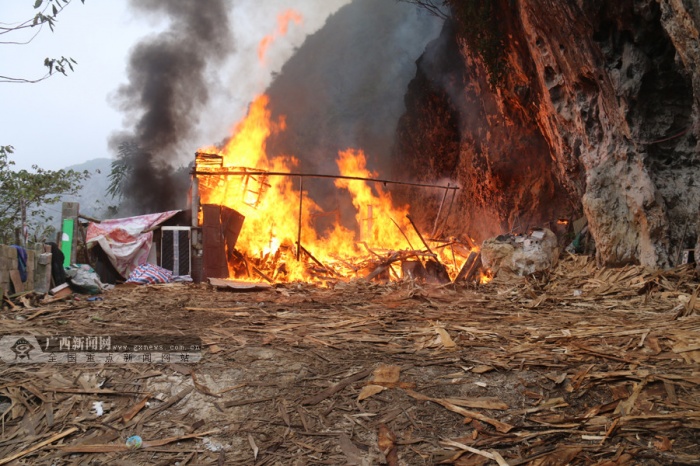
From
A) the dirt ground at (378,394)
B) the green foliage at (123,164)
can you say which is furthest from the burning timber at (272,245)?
the green foliage at (123,164)

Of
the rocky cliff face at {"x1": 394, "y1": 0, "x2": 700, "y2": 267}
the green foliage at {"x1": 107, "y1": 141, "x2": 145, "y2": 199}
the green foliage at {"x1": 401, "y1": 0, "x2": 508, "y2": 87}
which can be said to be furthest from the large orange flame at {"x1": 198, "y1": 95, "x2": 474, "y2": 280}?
the green foliage at {"x1": 107, "y1": 141, "x2": 145, "y2": 199}

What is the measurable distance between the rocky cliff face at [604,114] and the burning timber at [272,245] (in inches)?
140

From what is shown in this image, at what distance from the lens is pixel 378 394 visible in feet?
14.1

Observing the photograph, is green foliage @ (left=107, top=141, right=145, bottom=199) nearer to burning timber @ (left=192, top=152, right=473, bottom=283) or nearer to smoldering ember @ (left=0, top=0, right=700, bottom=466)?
smoldering ember @ (left=0, top=0, right=700, bottom=466)

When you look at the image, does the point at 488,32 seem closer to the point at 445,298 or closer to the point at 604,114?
the point at 604,114

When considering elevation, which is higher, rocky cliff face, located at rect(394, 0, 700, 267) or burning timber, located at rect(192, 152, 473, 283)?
rocky cliff face, located at rect(394, 0, 700, 267)

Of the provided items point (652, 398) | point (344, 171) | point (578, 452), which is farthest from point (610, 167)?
point (344, 171)

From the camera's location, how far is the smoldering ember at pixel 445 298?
3768 mm

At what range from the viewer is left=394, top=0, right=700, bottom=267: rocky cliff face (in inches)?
372

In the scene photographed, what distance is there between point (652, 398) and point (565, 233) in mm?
11302

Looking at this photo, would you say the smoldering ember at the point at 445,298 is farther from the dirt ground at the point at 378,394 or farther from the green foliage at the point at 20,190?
the green foliage at the point at 20,190

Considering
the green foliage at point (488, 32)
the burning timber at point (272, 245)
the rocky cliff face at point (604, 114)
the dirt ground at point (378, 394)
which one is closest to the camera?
the dirt ground at point (378, 394)

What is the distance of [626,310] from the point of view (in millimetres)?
7207

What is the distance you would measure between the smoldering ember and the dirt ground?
0.03m
